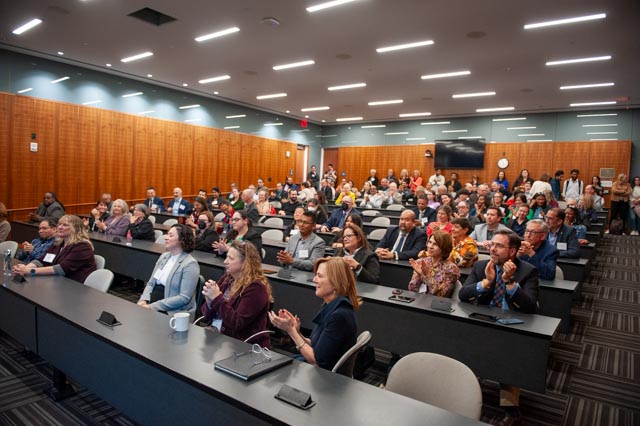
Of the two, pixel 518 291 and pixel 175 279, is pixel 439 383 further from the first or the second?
pixel 175 279

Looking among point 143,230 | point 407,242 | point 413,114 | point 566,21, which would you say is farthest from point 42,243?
point 413,114

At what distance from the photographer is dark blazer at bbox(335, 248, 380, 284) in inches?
151

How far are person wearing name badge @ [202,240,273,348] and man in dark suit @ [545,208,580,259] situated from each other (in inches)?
157

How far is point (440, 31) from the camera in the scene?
270 inches

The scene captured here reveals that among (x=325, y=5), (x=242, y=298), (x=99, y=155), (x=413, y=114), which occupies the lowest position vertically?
(x=242, y=298)

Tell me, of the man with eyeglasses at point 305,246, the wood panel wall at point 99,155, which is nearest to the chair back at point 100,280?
the man with eyeglasses at point 305,246

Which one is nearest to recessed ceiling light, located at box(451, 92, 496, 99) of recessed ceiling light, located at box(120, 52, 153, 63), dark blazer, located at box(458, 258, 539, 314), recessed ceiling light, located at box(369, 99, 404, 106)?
recessed ceiling light, located at box(369, 99, 404, 106)

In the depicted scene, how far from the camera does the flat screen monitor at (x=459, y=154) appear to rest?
14984 mm

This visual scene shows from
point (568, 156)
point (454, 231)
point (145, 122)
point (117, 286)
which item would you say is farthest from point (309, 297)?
point (568, 156)

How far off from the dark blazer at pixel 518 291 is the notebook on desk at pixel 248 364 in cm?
176

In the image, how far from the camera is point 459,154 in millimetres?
15352

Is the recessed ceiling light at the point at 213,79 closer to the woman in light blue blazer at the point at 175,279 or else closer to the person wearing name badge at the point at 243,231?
the person wearing name badge at the point at 243,231

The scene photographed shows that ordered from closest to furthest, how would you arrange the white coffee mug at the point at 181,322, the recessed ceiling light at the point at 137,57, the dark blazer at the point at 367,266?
the white coffee mug at the point at 181,322, the dark blazer at the point at 367,266, the recessed ceiling light at the point at 137,57

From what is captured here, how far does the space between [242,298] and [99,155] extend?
9898 mm
